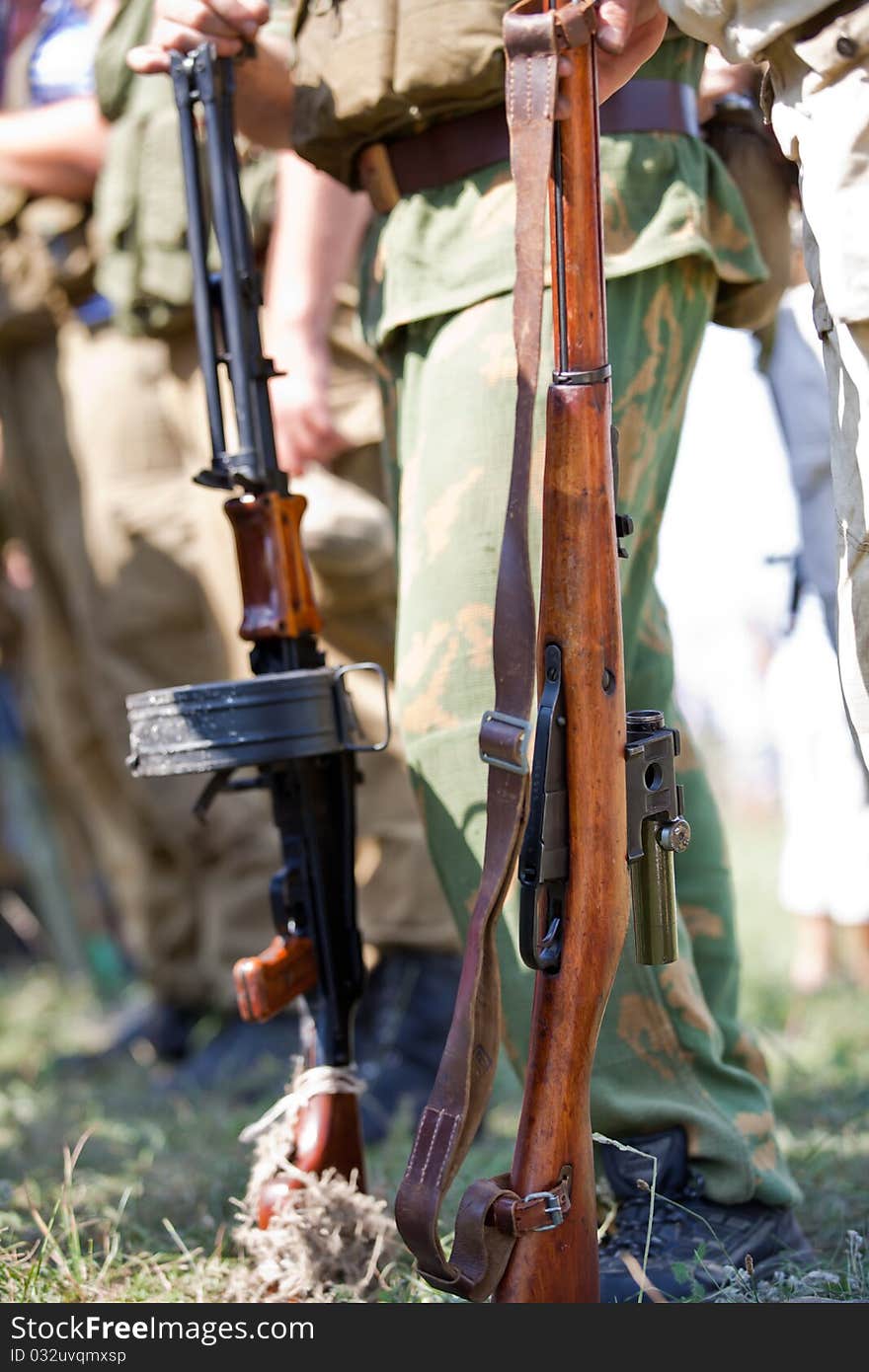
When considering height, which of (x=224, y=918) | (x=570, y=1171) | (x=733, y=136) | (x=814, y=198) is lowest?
(x=224, y=918)

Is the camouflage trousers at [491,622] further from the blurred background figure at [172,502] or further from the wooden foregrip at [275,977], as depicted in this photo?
the blurred background figure at [172,502]

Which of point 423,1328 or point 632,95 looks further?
point 632,95

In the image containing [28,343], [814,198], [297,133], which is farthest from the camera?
[28,343]

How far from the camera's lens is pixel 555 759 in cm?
163

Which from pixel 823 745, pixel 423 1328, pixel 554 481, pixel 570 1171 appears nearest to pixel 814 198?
pixel 554 481

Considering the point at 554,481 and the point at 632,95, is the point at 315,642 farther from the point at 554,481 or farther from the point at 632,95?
the point at 632,95

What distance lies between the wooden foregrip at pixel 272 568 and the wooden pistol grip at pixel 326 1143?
70 centimetres

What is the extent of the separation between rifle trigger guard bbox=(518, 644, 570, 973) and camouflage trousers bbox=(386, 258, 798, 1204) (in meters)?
0.34

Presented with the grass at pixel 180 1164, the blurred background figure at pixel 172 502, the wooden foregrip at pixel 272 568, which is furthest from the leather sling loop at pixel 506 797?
the blurred background figure at pixel 172 502

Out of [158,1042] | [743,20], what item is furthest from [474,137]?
[158,1042]

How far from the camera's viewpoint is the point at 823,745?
4.63 m

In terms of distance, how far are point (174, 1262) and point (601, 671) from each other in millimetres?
1108

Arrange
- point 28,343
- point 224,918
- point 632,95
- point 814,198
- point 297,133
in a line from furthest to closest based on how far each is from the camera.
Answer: point 28,343 → point 224,918 → point 297,133 → point 632,95 → point 814,198

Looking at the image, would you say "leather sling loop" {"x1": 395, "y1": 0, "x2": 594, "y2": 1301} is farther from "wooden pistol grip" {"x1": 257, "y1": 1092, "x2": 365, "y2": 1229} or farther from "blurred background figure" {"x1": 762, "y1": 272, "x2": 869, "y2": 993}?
"blurred background figure" {"x1": 762, "y1": 272, "x2": 869, "y2": 993}
